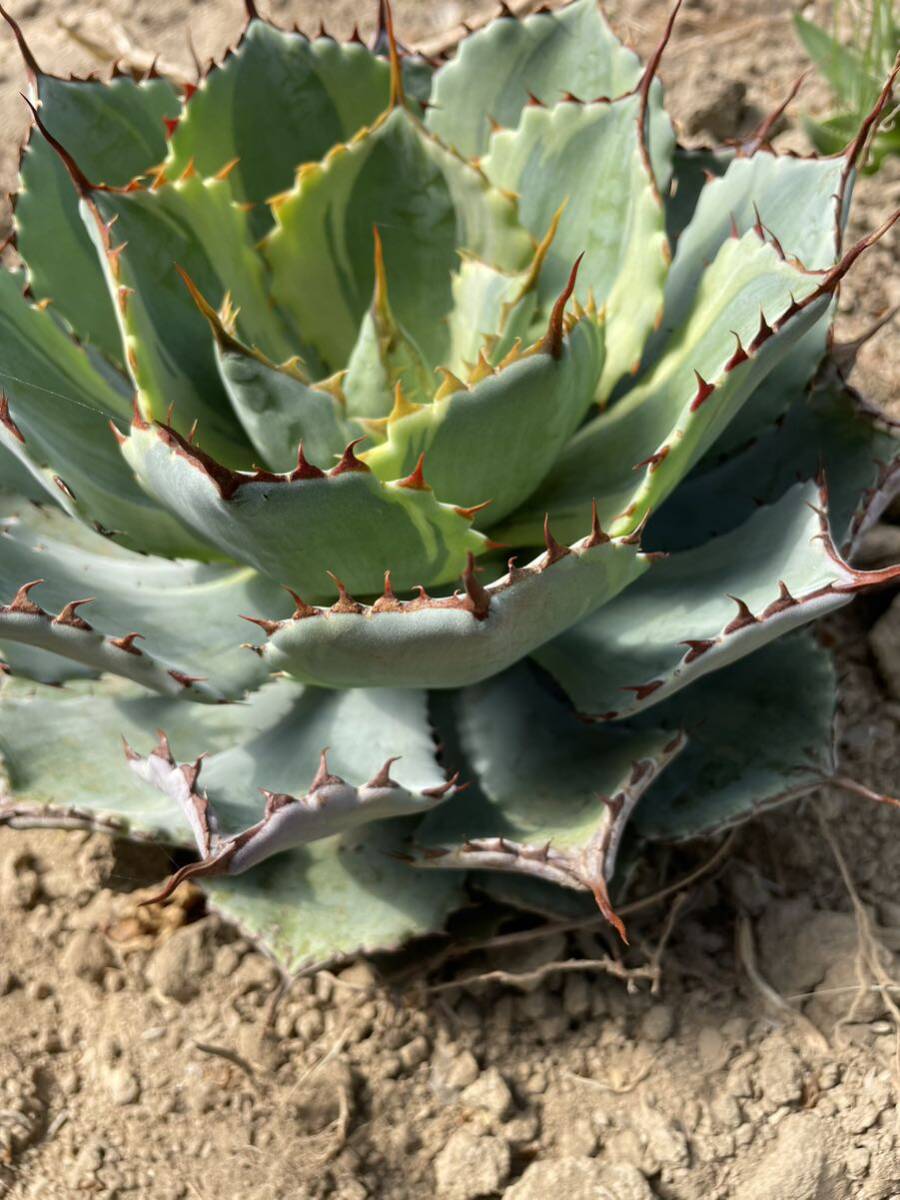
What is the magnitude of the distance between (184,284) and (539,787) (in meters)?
0.79

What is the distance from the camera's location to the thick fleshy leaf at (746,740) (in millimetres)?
1555

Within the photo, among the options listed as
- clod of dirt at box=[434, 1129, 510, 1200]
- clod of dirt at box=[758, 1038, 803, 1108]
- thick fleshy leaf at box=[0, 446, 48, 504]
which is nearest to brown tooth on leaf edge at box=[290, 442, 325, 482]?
thick fleshy leaf at box=[0, 446, 48, 504]

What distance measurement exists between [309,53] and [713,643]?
102 cm

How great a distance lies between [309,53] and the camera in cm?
175

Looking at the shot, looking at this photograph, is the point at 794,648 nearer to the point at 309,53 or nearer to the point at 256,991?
the point at 256,991

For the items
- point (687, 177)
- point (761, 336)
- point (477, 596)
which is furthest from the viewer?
point (687, 177)

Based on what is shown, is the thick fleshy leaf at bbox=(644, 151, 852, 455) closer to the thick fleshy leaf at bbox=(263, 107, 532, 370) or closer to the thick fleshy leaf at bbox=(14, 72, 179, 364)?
the thick fleshy leaf at bbox=(263, 107, 532, 370)

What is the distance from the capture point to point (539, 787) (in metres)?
1.53

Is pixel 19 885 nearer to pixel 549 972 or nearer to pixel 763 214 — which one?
pixel 549 972

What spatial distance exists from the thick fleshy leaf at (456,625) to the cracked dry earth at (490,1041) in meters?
0.48

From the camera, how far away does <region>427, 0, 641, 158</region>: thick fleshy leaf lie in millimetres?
1769

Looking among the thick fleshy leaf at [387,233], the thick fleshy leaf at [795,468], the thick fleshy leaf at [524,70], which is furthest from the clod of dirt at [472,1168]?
the thick fleshy leaf at [524,70]

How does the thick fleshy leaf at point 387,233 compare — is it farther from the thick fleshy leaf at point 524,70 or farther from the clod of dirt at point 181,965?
the clod of dirt at point 181,965

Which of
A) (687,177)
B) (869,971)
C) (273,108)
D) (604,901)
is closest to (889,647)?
(869,971)
